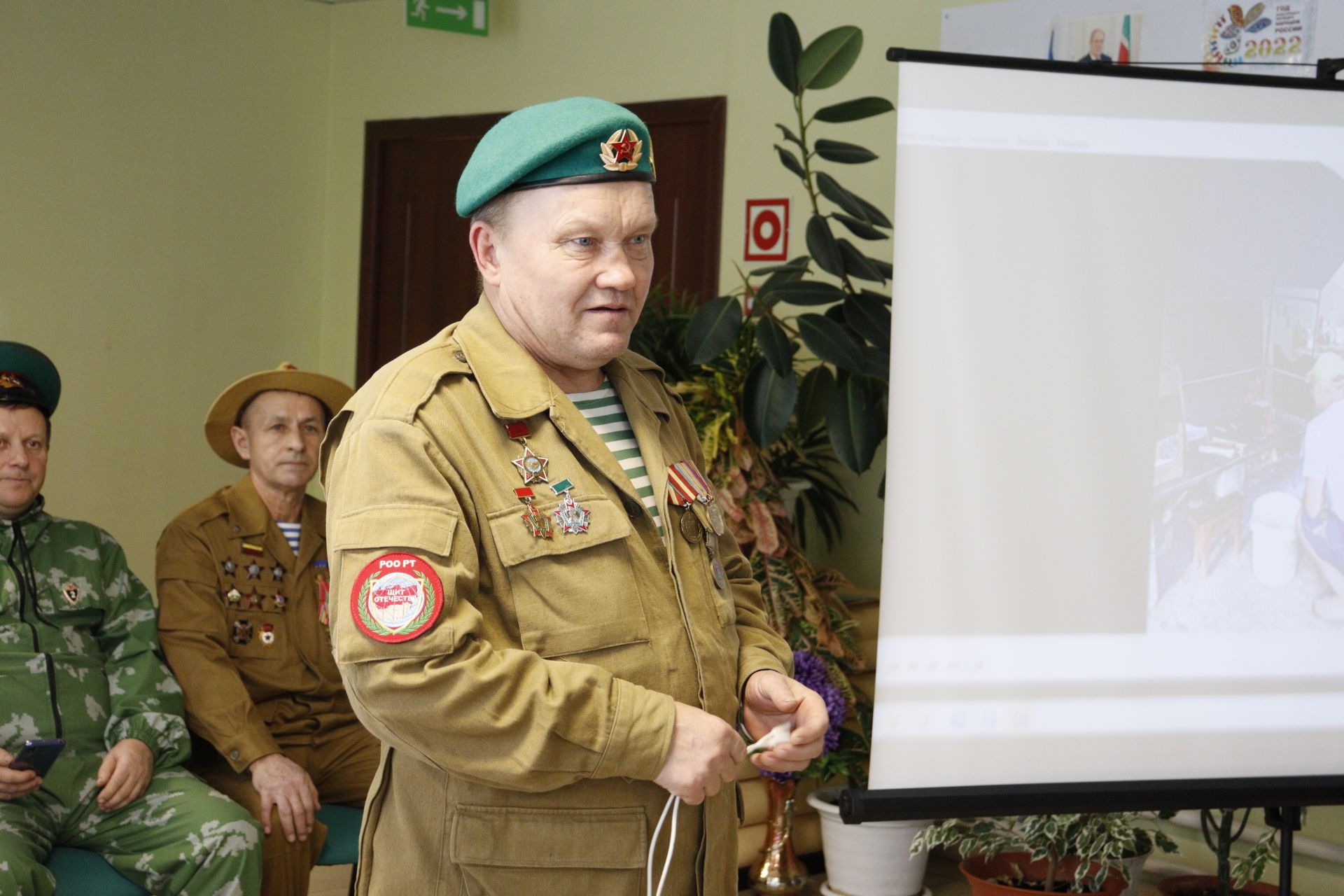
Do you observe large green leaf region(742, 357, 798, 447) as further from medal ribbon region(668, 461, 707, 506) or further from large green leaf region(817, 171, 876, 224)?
medal ribbon region(668, 461, 707, 506)

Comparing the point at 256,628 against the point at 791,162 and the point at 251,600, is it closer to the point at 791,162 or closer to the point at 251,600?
the point at 251,600

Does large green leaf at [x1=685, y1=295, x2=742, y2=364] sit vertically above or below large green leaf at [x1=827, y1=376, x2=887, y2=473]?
above

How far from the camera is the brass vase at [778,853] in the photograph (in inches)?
137

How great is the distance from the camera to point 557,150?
1.56 meters

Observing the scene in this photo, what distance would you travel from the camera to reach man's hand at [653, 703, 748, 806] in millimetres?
1477

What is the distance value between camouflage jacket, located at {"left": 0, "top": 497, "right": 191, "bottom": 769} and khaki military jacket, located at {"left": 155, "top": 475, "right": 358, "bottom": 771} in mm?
64

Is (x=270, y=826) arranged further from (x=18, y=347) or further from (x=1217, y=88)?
(x=1217, y=88)

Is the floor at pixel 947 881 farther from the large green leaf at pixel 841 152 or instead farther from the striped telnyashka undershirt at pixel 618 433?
the striped telnyashka undershirt at pixel 618 433

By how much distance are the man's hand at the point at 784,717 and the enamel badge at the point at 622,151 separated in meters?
0.65

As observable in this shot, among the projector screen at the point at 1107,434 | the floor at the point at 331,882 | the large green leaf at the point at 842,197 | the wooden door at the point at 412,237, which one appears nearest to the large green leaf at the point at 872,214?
the large green leaf at the point at 842,197

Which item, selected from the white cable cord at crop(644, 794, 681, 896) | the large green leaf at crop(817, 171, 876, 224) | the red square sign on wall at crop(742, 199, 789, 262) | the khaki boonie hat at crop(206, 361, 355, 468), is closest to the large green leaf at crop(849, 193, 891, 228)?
the large green leaf at crop(817, 171, 876, 224)

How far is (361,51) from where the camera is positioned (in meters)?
5.29

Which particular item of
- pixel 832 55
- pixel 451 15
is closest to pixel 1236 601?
pixel 832 55

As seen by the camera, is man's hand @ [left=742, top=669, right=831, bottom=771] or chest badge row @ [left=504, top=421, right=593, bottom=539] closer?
chest badge row @ [left=504, top=421, right=593, bottom=539]
